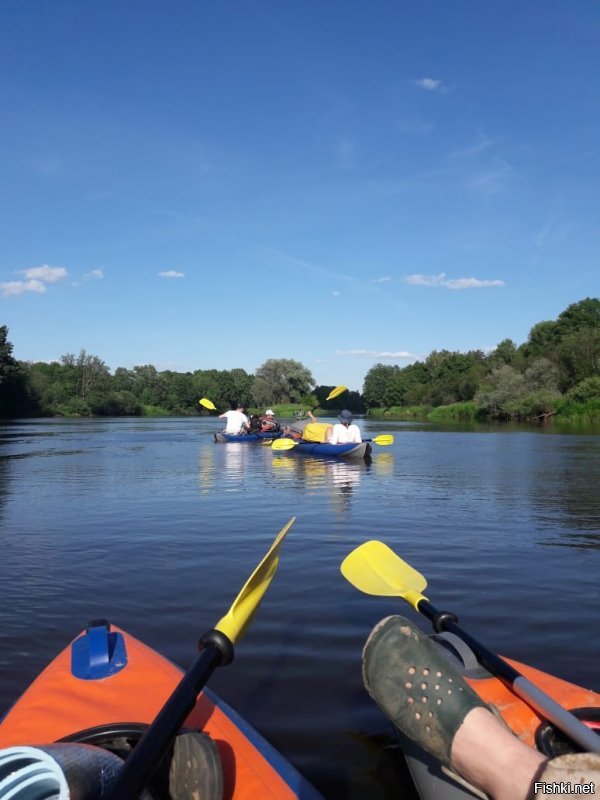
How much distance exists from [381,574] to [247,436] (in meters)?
19.0

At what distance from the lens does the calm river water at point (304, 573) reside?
3457 mm

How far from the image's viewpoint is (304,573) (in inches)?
231

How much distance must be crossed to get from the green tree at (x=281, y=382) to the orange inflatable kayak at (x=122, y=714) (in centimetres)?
6901

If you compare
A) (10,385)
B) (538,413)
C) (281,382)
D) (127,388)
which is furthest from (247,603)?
(127,388)

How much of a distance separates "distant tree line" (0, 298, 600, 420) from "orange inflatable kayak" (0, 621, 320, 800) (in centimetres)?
3816

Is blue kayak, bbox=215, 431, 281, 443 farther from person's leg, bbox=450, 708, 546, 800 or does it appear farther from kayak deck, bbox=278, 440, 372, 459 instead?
person's leg, bbox=450, 708, 546, 800

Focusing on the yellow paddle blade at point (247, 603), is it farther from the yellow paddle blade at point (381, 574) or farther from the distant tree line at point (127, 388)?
the distant tree line at point (127, 388)

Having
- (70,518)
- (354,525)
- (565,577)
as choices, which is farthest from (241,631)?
(70,518)

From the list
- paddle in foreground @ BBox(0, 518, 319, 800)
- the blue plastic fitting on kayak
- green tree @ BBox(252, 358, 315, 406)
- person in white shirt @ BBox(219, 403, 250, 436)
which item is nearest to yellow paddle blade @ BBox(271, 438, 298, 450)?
person in white shirt @ BBox(219, 403, 250, 436)

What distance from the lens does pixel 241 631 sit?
281 centimetres

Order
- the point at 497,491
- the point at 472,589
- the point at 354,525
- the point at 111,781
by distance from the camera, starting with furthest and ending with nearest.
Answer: the point at 497,491
the point at 354,525
the point at 472,589
the point at 111,781

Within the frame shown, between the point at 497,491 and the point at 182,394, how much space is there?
79.3m

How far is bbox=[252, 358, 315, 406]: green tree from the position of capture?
2847 inches

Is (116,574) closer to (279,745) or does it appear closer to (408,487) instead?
(279,745)
